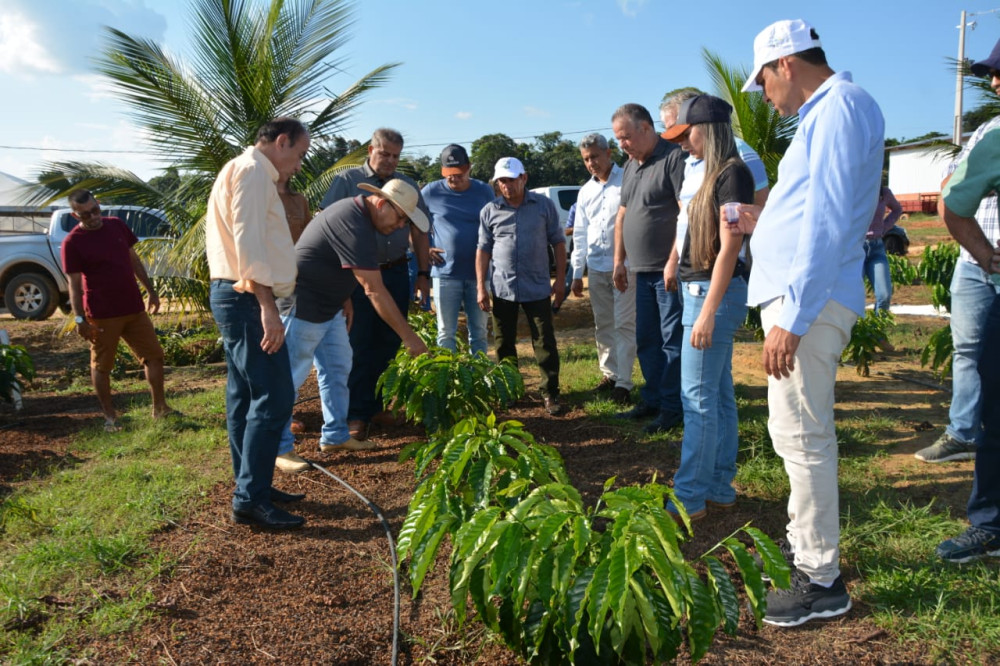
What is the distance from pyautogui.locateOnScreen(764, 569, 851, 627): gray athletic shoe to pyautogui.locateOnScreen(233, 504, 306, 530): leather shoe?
2.15 metres

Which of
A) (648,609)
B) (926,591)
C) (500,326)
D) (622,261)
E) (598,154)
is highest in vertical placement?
(598,154)

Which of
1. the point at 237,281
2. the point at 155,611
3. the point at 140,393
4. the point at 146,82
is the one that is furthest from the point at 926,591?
the point at 146,82

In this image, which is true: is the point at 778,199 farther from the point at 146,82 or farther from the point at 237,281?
the point at 146,82

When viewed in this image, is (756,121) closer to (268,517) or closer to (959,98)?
(268,517)

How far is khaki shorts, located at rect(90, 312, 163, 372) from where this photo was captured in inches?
208

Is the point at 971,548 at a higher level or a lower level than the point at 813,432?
lower

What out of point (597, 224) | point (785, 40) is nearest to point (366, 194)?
point (597, 224)

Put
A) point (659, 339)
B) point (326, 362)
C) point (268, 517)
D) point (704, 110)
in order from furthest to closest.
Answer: point (659, 339)
point (326, 362)
point (268, 517)
point (704, 110)

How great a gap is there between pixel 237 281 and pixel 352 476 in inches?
57.0

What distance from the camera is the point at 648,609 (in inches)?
69.0

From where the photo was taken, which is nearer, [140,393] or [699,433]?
[699,433]

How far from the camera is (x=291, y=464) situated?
14.0 ft

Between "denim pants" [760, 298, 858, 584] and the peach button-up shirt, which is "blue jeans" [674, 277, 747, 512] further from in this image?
the peach button-up shirt

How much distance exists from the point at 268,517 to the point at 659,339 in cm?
280
